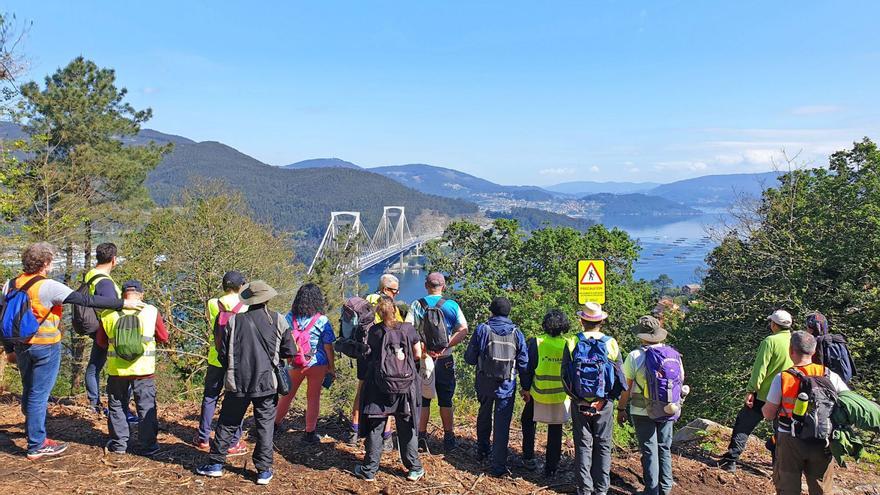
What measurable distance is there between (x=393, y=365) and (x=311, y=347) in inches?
37.1

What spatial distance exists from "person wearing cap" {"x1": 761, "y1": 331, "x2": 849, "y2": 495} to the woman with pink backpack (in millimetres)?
3117

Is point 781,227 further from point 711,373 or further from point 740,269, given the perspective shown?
point 711,373

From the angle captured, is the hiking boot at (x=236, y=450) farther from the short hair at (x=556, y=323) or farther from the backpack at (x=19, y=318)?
the short hair at (x=556, y=323)

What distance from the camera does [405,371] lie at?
147 inches

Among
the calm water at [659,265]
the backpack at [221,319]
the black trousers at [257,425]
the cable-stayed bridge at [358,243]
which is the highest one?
the backpack at [221,319]

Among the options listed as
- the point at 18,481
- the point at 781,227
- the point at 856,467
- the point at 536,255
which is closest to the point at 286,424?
the point at 18,481

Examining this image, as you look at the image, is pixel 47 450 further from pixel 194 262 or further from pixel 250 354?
pixel 194 262

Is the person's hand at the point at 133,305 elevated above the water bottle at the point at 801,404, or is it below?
above

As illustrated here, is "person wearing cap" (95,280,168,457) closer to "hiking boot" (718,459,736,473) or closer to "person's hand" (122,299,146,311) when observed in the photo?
"person's hand" (122,299,146,311)

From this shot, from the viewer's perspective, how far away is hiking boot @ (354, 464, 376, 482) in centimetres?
384

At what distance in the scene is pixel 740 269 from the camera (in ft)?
42.6

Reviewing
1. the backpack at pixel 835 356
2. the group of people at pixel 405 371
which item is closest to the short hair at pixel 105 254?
the group of people at pixel 405 371

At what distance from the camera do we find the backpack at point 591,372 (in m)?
3.76

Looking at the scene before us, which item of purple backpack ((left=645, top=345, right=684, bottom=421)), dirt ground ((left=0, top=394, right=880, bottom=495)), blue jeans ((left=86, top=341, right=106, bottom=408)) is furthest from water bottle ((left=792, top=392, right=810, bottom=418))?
blue jeans ((left=86, top=341, right=106, bottom=408))
